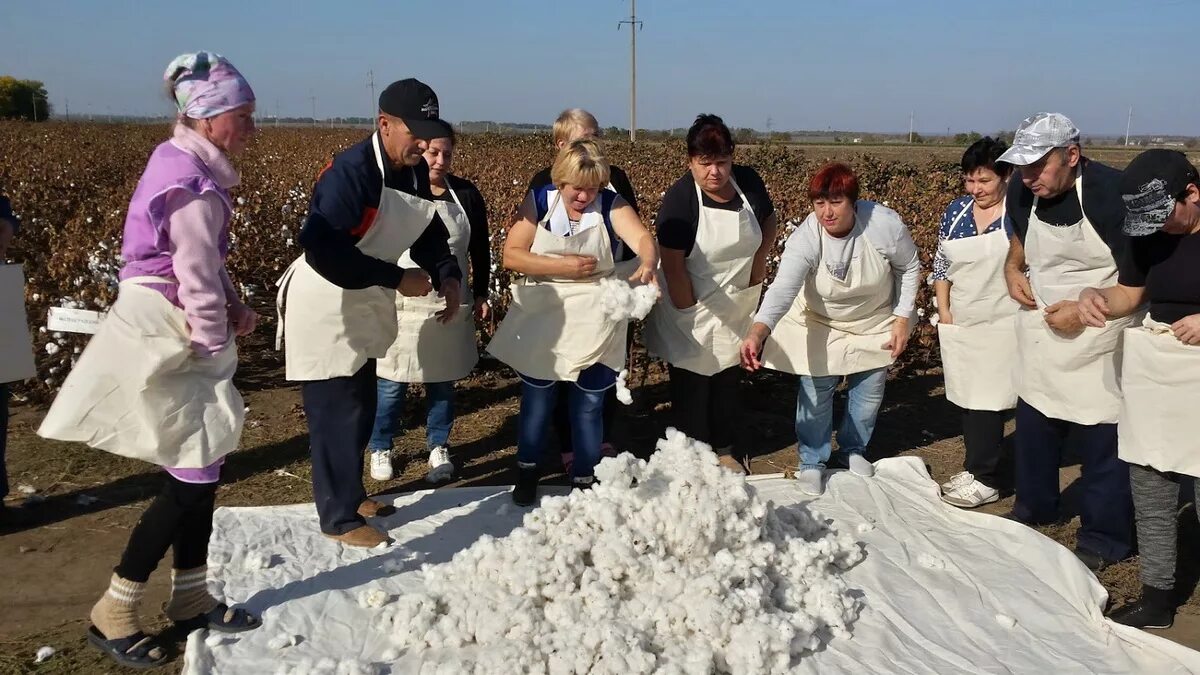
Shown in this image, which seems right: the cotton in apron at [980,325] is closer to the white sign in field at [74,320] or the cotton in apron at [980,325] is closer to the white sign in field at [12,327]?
the white sign in field at [74,320]

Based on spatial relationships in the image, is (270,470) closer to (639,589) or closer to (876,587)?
(639,589)

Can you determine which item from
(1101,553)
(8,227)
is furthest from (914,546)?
(8,227)

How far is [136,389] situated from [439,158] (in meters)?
1.75

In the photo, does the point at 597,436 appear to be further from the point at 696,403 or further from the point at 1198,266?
the point at 1198,266

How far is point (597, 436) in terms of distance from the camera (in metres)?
4.03

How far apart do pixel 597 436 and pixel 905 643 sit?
1615 millimetres

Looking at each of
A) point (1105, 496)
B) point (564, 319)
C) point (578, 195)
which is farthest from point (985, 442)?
point (578, 195)

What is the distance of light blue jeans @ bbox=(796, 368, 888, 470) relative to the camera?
14.2 feet

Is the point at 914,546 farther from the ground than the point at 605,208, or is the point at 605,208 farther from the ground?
the point at 605,208

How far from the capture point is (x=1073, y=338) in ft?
11.7

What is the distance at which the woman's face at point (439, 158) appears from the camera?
3654 mm

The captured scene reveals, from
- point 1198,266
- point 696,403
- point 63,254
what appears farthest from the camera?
point 63,254

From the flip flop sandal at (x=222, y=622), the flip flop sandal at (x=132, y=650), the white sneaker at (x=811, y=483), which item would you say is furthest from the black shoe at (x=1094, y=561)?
the flip flop sandal at (x=132, y=650)

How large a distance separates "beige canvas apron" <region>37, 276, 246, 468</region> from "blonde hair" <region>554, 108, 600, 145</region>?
2128 millimetres
